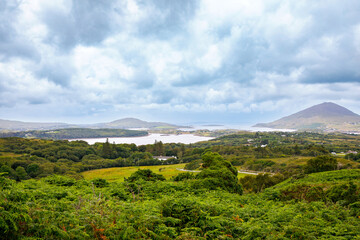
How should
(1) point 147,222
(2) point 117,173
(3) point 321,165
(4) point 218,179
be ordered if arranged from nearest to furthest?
1. (1) point 147,222
2. (4) point 218,179
3. (3) point 321,165
4. (2) point 117,173

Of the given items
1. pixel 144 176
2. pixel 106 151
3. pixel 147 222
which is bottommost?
pixel 106 151

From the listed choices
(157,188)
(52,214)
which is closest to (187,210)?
(52,214)

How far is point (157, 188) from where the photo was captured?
19.3 metres

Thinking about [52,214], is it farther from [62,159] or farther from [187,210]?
[62,159]

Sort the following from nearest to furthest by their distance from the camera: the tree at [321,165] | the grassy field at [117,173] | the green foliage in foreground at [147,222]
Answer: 1. the green foliage in foreground at [147,222]
2. the tree at [321,165]
3. the grassy field at [117,173]

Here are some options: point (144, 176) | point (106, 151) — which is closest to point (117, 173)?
point (106, 151)

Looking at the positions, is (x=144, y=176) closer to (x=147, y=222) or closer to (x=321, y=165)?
(x=147, y=222)

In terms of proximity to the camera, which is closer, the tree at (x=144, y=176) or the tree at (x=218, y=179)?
the tree at (x=218, y=179)

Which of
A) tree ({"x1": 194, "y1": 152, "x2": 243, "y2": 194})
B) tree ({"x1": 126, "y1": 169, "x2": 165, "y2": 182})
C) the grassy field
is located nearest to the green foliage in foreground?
tree ({"x1": 194, "y1": 152, "x2": 243, "y2": 194})

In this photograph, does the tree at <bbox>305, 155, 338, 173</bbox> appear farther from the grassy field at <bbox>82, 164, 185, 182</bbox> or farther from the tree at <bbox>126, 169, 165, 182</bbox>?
the tree at <bbox>126, 169, 165, 182</bbox>

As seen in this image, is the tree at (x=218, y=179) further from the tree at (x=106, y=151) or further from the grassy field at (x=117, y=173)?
the tree at (x=106, y=151)

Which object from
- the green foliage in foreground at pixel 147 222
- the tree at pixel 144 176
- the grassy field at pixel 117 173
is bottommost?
the grassy field at pixel 117 173

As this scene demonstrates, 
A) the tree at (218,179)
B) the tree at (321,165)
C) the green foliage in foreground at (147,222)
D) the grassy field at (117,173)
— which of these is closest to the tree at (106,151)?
the grassy field at (117,173)

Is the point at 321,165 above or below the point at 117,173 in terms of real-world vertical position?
above
